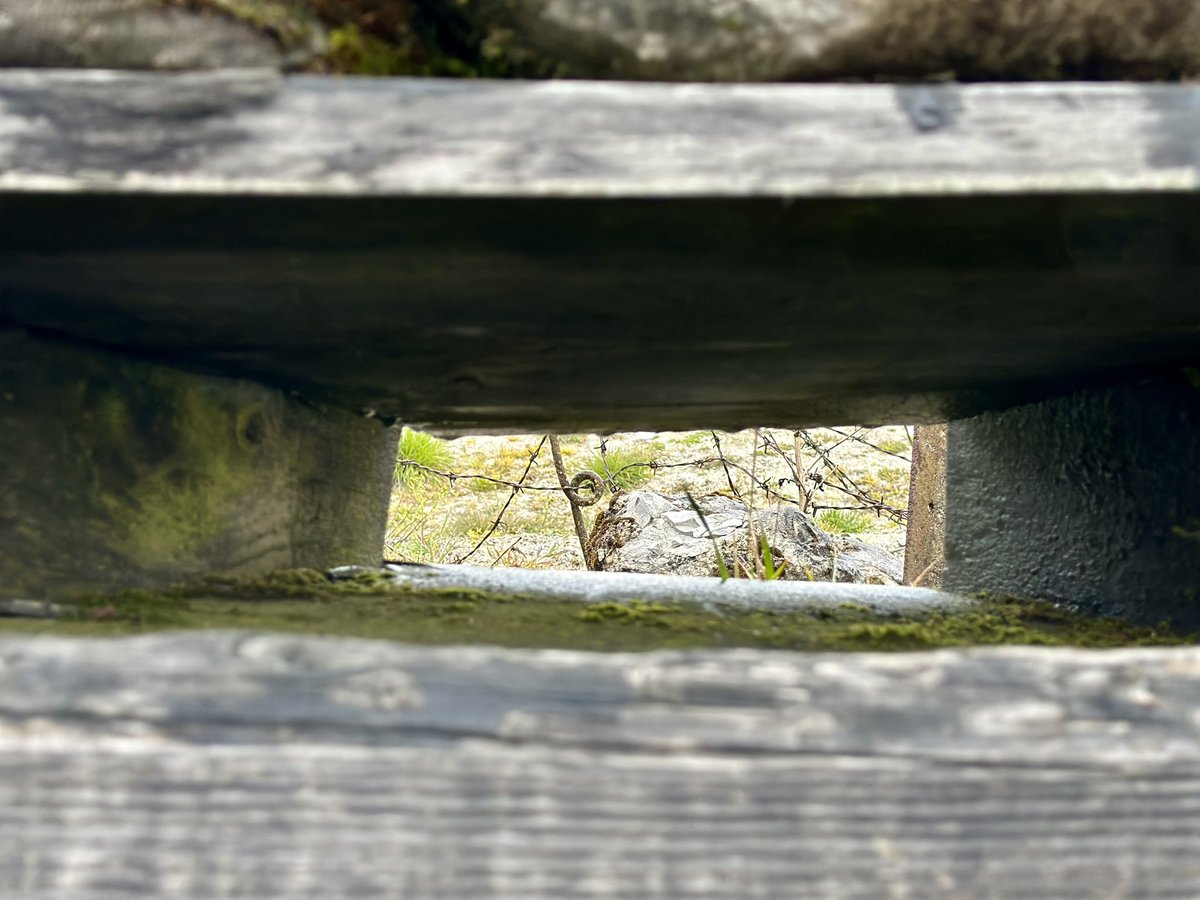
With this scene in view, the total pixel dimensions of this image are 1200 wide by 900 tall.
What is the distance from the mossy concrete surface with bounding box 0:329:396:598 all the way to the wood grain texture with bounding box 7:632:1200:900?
0.35 meters

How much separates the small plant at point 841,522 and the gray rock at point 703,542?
908 mm

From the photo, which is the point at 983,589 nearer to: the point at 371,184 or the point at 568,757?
the point at 568,757

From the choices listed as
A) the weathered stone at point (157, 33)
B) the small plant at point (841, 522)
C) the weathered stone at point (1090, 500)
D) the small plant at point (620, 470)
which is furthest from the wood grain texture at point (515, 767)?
the small plant at point (841, 522)

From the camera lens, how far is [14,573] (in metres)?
0.86

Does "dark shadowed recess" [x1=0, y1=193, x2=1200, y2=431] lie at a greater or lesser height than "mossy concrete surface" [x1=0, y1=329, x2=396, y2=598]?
greater

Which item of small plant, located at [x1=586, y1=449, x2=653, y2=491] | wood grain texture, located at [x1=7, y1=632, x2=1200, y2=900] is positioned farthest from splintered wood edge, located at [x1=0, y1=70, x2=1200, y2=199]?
small plant, located at [x1=586, y1=449, x2=653, y2=491]

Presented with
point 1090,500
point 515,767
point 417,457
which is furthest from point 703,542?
point 515,767

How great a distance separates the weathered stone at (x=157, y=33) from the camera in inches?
23.2

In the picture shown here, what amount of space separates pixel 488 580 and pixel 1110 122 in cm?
93

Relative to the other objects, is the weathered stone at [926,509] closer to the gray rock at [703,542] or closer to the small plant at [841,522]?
the gray rock at [703,542]

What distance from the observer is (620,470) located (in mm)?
5176

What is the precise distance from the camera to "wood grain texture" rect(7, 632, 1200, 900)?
58 centimetres

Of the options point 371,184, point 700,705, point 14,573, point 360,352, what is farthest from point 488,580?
point 371,184

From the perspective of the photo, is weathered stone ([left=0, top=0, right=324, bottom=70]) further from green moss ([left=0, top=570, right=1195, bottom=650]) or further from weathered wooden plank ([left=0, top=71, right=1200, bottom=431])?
green moss ([left=0, top=570, right=1195, bottom=650])
